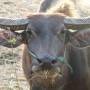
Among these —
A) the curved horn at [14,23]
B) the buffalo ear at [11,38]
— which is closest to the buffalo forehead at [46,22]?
the curved horn at [14,23]

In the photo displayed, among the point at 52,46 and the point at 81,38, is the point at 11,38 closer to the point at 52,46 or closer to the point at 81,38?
the point at 52,46

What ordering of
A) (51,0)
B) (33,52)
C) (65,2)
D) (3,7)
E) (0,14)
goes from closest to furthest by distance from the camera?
1. (33,52)
2. (65,2)
3. (51,0)
4. (0,14)
5. (3,7)

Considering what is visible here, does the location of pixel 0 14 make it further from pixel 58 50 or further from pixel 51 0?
pixel 58 50

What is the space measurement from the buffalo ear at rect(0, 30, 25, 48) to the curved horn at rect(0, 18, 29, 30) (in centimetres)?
9

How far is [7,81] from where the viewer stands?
33.2 feet

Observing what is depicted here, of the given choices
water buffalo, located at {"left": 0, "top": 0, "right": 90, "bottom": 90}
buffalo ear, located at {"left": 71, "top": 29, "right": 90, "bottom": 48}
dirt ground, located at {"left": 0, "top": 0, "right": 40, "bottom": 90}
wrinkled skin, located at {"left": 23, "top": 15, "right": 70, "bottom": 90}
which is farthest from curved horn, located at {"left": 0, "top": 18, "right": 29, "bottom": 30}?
buffalo ear, located at {"left": 71, "top": 29, "right": 90, "bottom": 48}

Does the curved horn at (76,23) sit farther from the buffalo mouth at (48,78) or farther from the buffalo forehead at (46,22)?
the buffalo mouth at (48,78)

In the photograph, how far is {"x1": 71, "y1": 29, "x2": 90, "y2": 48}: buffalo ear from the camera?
7629 mm

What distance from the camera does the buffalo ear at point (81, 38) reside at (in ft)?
25.0

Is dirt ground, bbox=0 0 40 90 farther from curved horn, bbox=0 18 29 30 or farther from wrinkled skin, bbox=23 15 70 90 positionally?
wrinkled skin, bbox=23 15 70 90

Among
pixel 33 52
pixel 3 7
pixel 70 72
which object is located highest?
pixel 33 52

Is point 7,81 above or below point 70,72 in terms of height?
below

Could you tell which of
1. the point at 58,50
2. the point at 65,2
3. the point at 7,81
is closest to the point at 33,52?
the point at 58,50

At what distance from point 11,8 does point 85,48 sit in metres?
7.74
